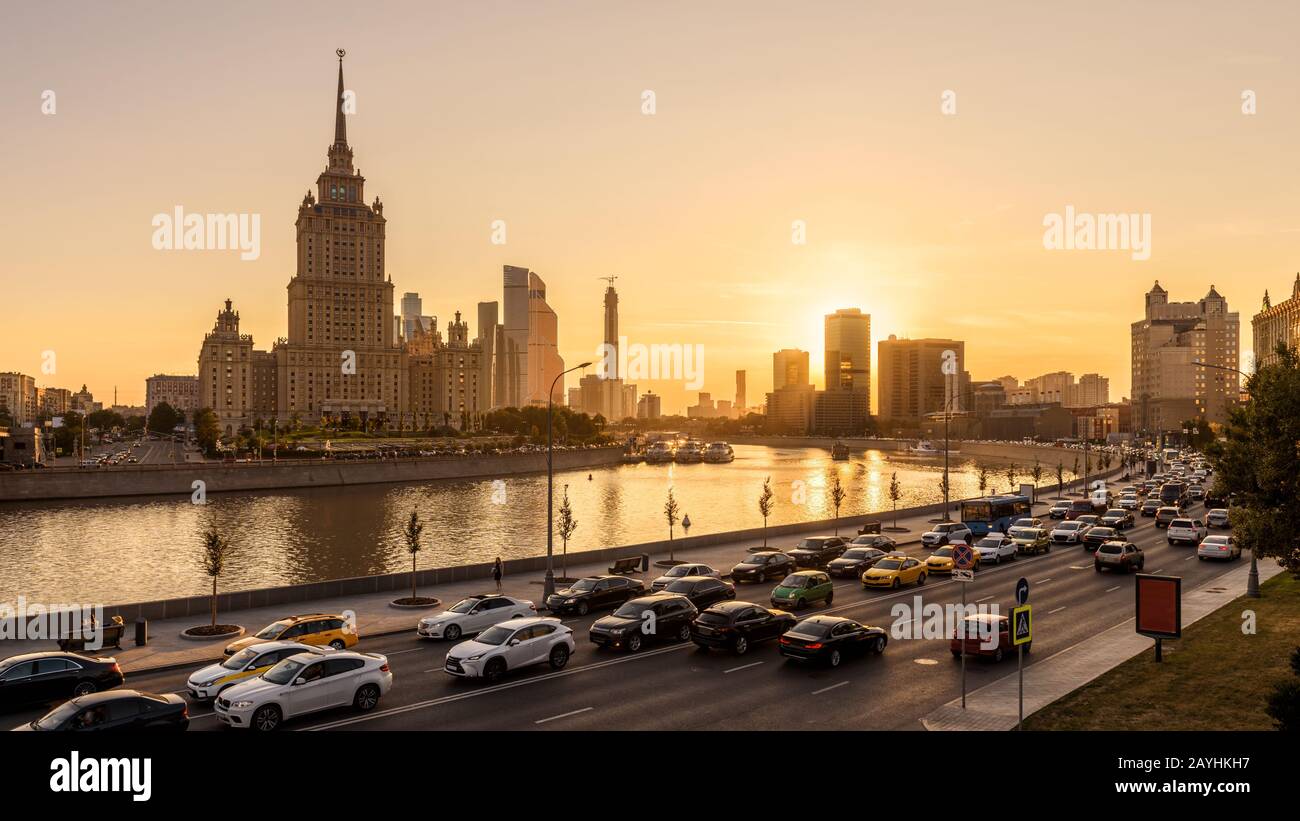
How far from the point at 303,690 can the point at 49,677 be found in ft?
21.0

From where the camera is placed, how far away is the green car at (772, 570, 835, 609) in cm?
3141

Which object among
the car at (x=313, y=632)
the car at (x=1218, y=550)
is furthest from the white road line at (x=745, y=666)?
the car at (x=1218, y=550)

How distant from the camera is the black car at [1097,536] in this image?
4655cm

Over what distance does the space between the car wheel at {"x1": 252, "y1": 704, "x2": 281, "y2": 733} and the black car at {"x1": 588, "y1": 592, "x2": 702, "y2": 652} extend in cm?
952

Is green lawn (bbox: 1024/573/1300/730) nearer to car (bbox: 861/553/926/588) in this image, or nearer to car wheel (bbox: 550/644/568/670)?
car (bbox: 861/553/926/588)

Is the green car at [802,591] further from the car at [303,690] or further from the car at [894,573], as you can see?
the car at [303,690]

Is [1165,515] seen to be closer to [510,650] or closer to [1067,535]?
[1067,535]

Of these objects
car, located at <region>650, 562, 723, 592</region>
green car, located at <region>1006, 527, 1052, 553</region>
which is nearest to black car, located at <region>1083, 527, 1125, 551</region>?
green car, located at <region>1006, 527, 1052, 553</region>

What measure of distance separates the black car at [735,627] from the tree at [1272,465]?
14.0 m

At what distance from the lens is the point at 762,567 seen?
3806 cm

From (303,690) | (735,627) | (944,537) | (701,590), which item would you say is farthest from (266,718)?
(944,537)
